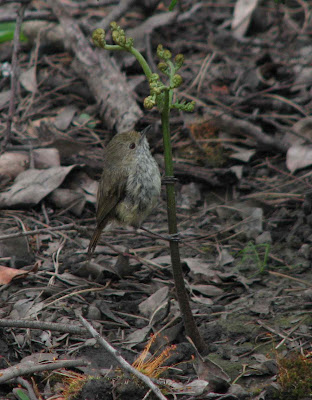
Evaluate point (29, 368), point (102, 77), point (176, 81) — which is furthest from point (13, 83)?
point (29, 368)

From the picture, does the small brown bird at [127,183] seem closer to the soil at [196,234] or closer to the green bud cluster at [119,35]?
the soil at [196,234]

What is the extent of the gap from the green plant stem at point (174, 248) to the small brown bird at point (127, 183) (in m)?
0.91

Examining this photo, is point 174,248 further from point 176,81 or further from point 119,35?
point 119,35

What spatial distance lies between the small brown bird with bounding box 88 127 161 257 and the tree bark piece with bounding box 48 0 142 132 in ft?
5.31

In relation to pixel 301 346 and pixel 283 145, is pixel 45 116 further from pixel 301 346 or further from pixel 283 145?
pixel 301 346

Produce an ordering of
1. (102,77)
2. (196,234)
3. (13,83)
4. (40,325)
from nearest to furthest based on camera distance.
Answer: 1. (40,325)
2. (196,234)
3. (13,83)
4. (102,77)

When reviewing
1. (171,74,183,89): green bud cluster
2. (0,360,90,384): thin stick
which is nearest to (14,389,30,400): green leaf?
(0,360,90,384): thin stick

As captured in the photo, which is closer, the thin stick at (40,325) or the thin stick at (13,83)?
the thin stick at (40,325)

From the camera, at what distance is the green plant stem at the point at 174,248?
9.65 feet

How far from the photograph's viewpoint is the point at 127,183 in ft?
13.8

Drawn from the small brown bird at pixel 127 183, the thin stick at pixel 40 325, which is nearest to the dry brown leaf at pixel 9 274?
the small brown bird at pixel 127 183

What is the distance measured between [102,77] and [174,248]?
3563 millimetres

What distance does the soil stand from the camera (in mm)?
3451

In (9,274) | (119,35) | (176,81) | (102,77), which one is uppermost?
(119,35)
